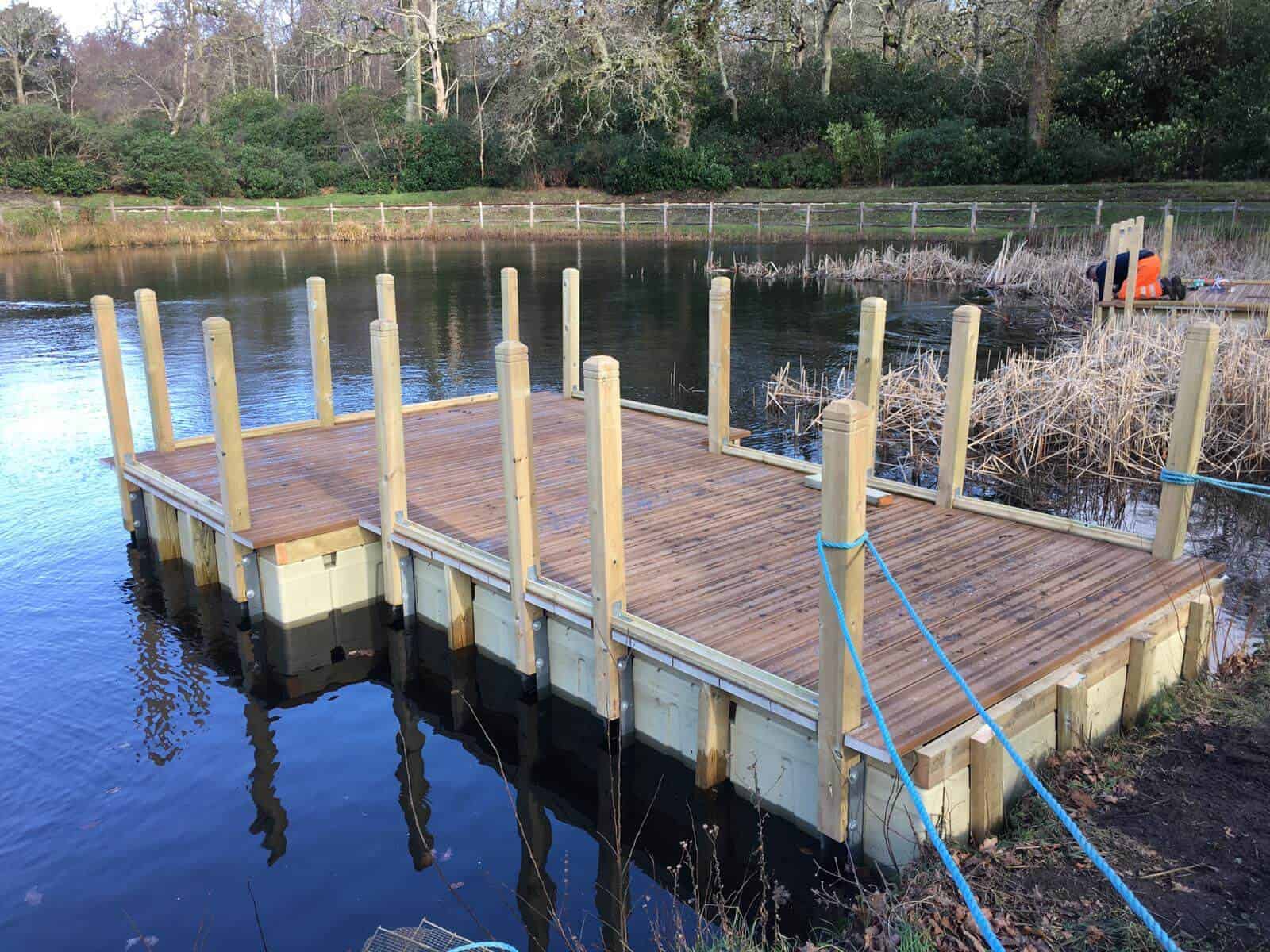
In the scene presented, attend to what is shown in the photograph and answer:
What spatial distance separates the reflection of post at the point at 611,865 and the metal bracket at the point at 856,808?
1056mm

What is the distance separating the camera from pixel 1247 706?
5648 millimetres

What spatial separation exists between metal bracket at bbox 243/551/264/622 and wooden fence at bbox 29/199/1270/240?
2514cm

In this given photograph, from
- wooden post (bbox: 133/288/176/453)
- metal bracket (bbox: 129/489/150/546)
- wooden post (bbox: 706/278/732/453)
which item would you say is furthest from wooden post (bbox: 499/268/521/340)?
metal bracket (bbox: 129/489/150/546)

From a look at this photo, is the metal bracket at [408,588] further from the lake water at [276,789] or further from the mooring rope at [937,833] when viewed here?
the mooring rope at [937,833]

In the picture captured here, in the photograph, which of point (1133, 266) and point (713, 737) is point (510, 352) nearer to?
point (713, 737)

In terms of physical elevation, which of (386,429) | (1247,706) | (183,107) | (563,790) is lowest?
(563,790)

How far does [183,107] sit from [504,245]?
78.4ft

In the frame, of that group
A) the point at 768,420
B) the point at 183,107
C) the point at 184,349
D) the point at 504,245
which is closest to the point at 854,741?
the point at 768,420

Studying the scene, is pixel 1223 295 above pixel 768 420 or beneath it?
above

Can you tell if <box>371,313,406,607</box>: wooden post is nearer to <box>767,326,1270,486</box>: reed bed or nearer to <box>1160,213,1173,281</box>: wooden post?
<box>767,326,1270,486</box>: reed bed

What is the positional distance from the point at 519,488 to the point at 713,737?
1.74 meters

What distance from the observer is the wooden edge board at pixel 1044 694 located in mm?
4594

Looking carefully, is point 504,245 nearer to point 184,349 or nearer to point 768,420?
point 184,349

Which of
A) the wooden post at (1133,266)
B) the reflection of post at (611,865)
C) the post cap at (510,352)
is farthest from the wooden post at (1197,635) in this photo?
the wooden post at (1133,266)
